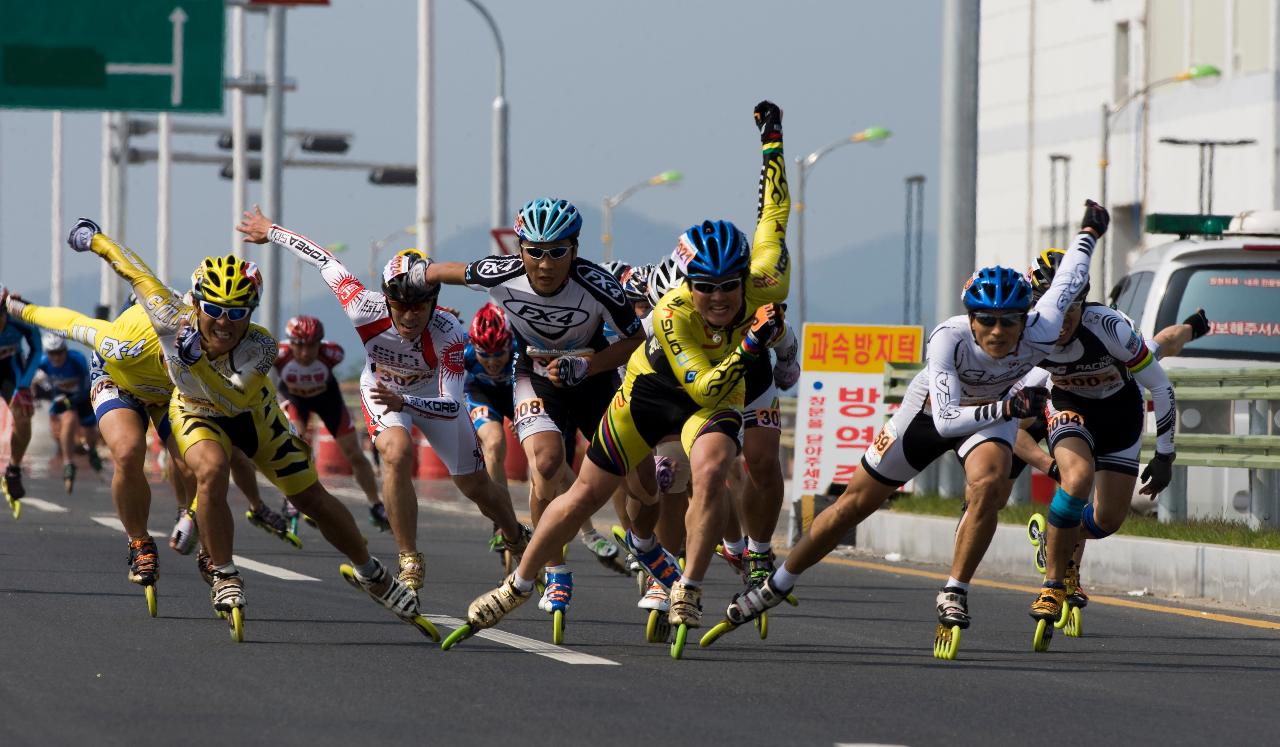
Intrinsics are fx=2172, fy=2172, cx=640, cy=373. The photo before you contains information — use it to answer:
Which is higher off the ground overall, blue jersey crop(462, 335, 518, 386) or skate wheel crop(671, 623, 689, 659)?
blue jersey crop(462, 335, 518, 386)

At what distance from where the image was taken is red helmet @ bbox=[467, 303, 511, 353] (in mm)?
14562

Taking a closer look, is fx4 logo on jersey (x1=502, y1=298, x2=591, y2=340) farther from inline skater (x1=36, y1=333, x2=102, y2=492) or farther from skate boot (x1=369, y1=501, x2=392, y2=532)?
inline skater (x1=36, y1=333, x2=102, y2=492)

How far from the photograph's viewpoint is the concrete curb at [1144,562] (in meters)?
13.2

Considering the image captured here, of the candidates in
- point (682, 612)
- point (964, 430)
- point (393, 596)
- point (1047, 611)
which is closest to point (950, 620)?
point (964, 430)

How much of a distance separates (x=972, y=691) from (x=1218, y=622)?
3743 millimetres

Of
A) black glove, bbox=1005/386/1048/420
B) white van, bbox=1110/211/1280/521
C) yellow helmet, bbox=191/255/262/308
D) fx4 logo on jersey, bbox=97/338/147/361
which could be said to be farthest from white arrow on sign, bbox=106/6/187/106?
black glove, bbox=1005/386/1048/420

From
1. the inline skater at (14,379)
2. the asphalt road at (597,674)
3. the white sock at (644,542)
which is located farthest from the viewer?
the inline skater at (14,379)

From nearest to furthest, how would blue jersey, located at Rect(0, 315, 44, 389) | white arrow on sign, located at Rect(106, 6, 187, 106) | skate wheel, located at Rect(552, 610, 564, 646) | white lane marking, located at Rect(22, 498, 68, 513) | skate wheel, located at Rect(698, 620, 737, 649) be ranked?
Result: skate wheel, located at Rect(698, 620, 737, 649) → skate wheel, located at Rect(552, 610, 564, 646) → blue jersey, located at Rect(0, 315, 44, 389) → white lane marking, located at Rect(22, 498, 68, 513) → white arrow on sign, located at Rect(106, 6, 187, 106)

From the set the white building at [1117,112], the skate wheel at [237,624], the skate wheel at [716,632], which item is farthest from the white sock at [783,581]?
the white building at [1117,112]

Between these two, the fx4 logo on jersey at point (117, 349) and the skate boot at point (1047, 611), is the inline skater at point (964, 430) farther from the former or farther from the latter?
the fx4 logo on jersey at point (117, 349)

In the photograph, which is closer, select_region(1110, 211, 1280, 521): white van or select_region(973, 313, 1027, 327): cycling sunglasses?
select_region(973, 313, 1027, 327): cycling sunglasses

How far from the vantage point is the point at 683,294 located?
9.89 metres

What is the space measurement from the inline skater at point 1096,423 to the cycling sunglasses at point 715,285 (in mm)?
2231

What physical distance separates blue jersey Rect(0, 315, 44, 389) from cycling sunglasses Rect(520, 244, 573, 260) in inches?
378
